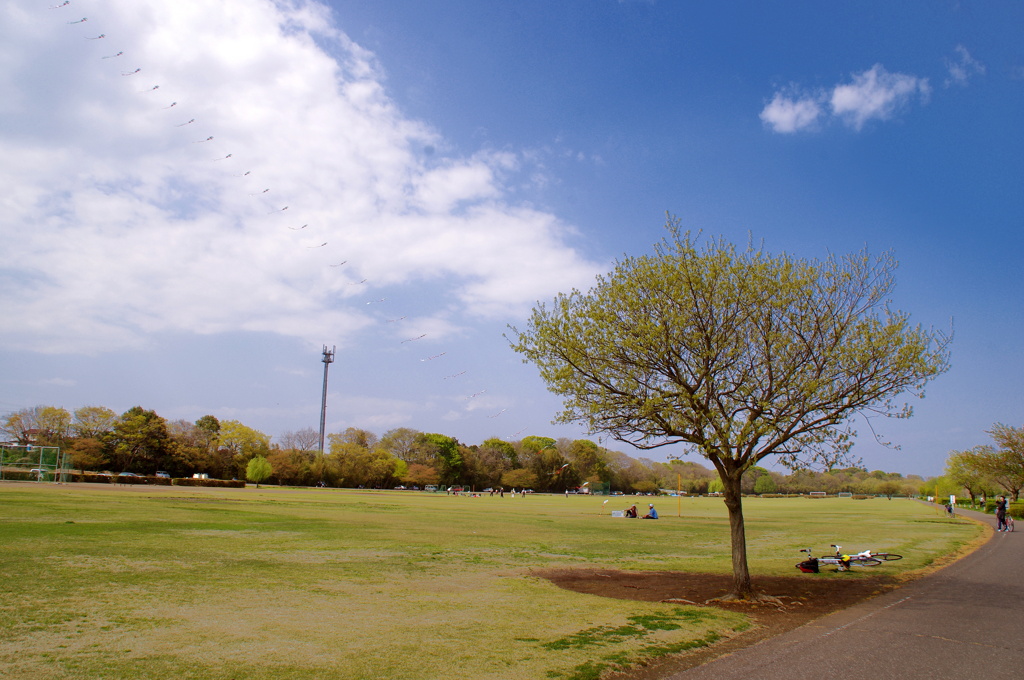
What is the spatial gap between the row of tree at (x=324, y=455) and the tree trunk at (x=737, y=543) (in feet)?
131

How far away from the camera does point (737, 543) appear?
14898mm

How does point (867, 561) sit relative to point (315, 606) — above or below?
below

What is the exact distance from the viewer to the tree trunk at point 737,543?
14.5 metres

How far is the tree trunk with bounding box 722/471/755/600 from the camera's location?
1452cm

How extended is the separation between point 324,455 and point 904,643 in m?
125

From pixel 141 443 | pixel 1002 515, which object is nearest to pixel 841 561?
pixel 1002 515

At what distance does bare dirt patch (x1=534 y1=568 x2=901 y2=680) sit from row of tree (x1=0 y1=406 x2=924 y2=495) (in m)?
36.9

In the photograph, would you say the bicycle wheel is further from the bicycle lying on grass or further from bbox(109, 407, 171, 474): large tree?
bbox(109, 407, 171, 474): large tree

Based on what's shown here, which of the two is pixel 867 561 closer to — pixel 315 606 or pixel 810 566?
pixel 810 566

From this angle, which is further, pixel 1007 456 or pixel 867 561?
pixel 1007 456

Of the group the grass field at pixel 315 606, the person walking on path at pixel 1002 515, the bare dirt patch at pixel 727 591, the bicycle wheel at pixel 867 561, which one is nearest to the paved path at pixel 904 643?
the bare dirt patch at pixel 727 591

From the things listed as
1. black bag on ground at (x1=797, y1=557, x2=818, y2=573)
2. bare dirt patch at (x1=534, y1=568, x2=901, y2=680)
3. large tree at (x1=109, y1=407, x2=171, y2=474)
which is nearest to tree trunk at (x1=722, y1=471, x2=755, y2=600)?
bare dirt patch at (x1=534, y1=568, x2=901, y2=680)

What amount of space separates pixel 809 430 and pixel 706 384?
2777mm

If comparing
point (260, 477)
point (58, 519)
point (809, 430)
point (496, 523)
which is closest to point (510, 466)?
point (260, 477)
